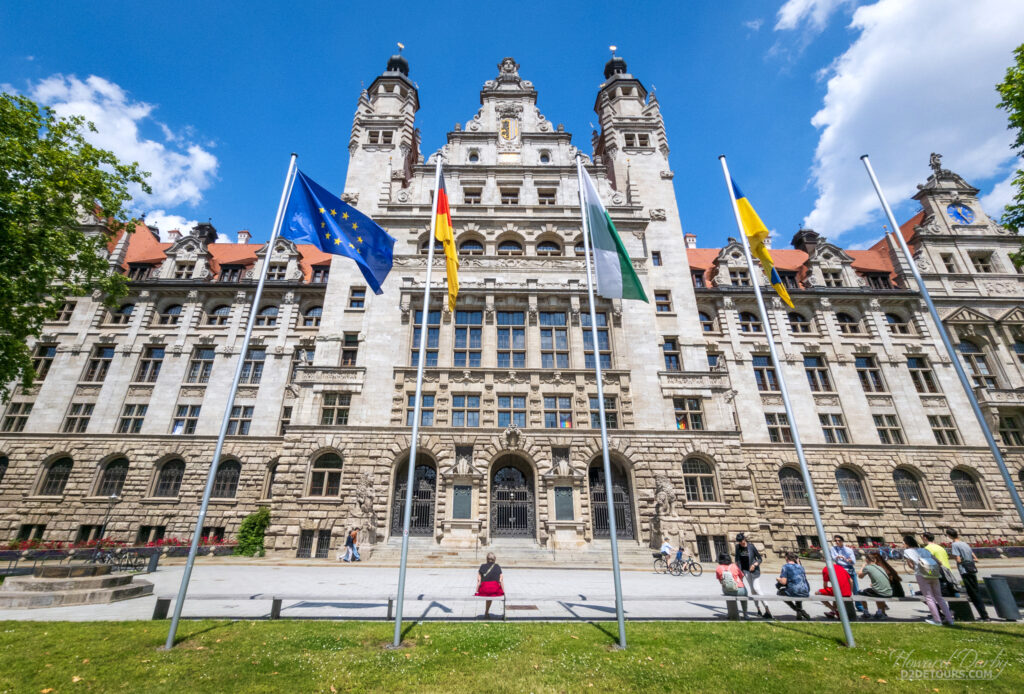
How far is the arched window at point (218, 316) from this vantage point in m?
32.3

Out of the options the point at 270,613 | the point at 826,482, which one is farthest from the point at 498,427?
the point at 826,482

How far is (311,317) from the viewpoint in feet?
107

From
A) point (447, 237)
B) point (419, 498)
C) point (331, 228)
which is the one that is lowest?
point (419, 498)

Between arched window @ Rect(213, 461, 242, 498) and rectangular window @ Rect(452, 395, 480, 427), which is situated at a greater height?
rectangular window @ Rect(452, 395, 480, 427)

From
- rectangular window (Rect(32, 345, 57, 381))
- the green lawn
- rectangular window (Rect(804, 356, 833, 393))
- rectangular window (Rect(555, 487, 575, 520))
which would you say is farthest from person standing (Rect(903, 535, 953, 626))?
rectangular window (Rect(32, 345, 57, 381))

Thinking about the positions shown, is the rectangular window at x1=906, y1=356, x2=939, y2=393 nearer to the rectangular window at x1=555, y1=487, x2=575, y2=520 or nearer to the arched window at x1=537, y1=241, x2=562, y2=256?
the arched window at x1=537, y1=241, x2=562, y2=256

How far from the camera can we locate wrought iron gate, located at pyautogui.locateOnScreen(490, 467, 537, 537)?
2370 centimetres

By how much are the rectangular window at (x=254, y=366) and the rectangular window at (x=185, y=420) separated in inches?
143

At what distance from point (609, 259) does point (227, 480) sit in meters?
29.0

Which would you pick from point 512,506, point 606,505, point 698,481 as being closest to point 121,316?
point 512,506

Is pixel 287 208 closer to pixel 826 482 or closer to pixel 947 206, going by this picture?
pixel 826 482

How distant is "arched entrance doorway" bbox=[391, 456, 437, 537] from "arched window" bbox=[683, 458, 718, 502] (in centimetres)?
1447

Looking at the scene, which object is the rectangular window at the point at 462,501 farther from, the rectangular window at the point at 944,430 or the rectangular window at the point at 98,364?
the rectangular window at the point at 944,430

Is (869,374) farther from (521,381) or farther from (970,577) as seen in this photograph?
(521,381)
